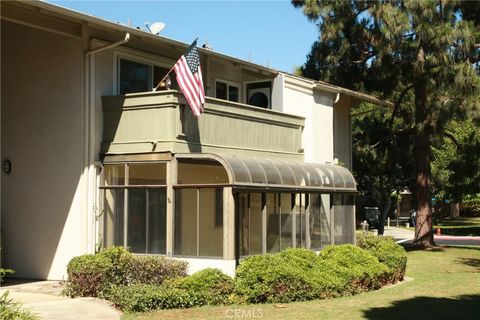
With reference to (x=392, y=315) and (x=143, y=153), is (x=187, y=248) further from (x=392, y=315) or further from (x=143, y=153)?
(x=392, y=315)

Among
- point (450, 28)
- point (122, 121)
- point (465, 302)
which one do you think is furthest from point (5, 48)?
point (450, 28)

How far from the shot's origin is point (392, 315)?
1138 cm

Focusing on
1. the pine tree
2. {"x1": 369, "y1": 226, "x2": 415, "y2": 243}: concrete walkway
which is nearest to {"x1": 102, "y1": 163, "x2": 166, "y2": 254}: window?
the pine tree

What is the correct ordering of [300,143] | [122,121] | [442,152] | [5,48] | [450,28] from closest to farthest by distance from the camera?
[122,121], [5,48], [300,143], [450,28], [442,152]

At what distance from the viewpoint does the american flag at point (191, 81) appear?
14359 mm

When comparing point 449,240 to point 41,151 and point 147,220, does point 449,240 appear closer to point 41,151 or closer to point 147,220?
point 147,220

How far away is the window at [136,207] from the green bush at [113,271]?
105cm

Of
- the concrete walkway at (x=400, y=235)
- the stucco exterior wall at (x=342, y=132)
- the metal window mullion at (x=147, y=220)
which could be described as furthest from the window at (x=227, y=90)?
the concrete walkway at (x=400, y=235)

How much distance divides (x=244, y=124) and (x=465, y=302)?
694 centimetres

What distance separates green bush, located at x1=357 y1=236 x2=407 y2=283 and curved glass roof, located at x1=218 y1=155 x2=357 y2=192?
5.69ft

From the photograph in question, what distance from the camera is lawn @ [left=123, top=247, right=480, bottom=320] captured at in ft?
36.7

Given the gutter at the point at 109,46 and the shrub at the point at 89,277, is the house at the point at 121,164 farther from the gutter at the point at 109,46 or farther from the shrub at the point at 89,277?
the shrub at the point at 89,277

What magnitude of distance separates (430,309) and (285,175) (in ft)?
16.6

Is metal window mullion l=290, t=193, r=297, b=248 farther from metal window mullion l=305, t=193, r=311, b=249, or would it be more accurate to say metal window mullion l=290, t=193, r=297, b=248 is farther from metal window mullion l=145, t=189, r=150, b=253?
metal window mullion l=145, t=189, r=150, b=253
